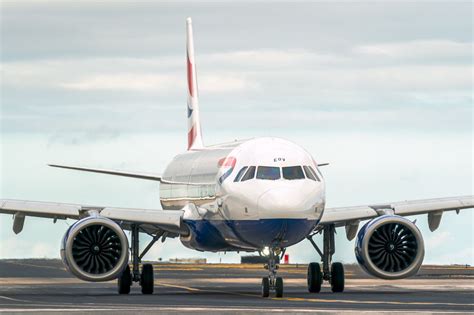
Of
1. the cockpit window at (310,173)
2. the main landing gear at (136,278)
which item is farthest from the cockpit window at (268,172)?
the main landing gear at (136,278)

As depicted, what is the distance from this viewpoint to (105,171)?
5166cm

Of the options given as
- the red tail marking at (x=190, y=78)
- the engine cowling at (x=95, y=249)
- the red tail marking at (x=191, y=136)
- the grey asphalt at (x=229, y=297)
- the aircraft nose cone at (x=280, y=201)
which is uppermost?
the red tail marking at (x=190, y=78)

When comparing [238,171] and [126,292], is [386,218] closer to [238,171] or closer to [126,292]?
[238,171]

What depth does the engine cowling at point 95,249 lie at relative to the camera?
138 feet

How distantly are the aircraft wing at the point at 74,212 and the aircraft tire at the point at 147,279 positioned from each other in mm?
1427

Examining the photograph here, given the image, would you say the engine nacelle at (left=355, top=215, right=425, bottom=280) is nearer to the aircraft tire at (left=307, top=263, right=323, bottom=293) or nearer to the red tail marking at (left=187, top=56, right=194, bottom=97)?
the aircraft tire at (left=307, top=263, right=323, bottom=293)

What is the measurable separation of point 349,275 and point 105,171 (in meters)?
15.4

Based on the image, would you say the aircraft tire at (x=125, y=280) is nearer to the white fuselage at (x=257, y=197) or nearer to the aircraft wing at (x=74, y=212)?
the aircraft wing at (x=74, y=212)

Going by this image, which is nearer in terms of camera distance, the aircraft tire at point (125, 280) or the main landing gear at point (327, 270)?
the main landing gear at point (327, 270)

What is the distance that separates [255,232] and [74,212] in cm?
735

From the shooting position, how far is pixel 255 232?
39.9 meters

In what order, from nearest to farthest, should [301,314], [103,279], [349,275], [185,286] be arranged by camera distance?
1. [301,314]
2. [103,279]
3. [185,286]
4. [349,275]

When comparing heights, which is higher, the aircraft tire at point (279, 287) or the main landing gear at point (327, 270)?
the main landing gear at point (327, 270)

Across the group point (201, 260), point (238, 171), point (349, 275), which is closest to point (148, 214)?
point (238, 171)
